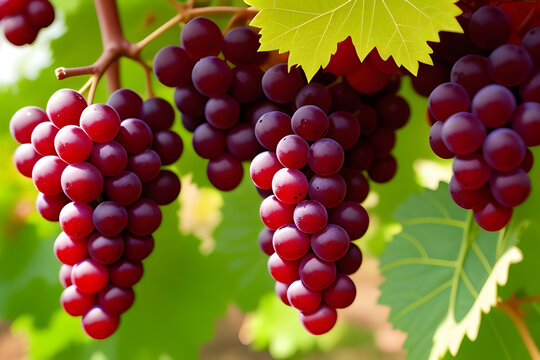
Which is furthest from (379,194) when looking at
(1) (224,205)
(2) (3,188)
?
(2) (3,188)

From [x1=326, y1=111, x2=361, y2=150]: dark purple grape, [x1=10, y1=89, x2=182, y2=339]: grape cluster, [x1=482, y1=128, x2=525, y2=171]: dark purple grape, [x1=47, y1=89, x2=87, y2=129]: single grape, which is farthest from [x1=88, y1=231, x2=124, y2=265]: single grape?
[x1=482, y1=128, x2=525, y2=171]: dark purple grape

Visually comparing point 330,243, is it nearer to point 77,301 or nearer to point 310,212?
point 310,212

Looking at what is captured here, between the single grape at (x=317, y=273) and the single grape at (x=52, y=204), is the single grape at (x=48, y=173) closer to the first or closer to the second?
the single grape at (x=52, y=204)

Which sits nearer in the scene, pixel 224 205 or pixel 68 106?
pixel 68 106

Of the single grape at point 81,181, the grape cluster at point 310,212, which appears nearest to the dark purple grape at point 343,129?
the grape cluster at point 310,212

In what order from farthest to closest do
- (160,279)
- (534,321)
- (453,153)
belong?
(160,279) < (534,321) < (453,153)

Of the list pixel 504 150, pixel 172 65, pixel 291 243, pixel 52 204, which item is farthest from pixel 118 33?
pixel 504 150

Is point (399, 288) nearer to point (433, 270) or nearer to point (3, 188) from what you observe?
point (433, 270)
